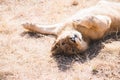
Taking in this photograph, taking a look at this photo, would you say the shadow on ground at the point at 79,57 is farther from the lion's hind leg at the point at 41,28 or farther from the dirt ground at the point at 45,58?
the lion's hind leg at the point at 41,28

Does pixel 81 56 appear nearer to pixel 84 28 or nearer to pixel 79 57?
pixel 79 57

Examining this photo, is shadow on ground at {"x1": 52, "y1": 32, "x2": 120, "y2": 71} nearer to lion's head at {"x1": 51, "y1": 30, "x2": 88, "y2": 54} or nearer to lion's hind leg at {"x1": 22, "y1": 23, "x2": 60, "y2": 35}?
lion's head at {"x1": 51, "y1": 30, "x2": 88, "y2": 54}

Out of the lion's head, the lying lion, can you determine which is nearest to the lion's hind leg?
the lying lion

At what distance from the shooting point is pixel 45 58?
4.61 meters

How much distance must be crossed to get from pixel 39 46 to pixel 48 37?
287mm

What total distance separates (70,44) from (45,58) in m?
0.40

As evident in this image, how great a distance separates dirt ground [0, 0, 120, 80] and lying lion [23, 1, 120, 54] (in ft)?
0.31

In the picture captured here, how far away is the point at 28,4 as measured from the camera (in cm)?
652

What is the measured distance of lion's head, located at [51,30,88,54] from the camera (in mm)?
4430

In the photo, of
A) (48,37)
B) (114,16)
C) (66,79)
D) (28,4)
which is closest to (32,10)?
(28,4)

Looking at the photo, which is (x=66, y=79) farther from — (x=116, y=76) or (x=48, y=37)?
(x=48, y=37)

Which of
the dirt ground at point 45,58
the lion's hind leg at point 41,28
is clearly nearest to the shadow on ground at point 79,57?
the dirt ground at point 45,58

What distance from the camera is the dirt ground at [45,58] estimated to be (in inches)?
166

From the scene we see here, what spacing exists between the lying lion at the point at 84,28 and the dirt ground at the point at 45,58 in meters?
0.10
